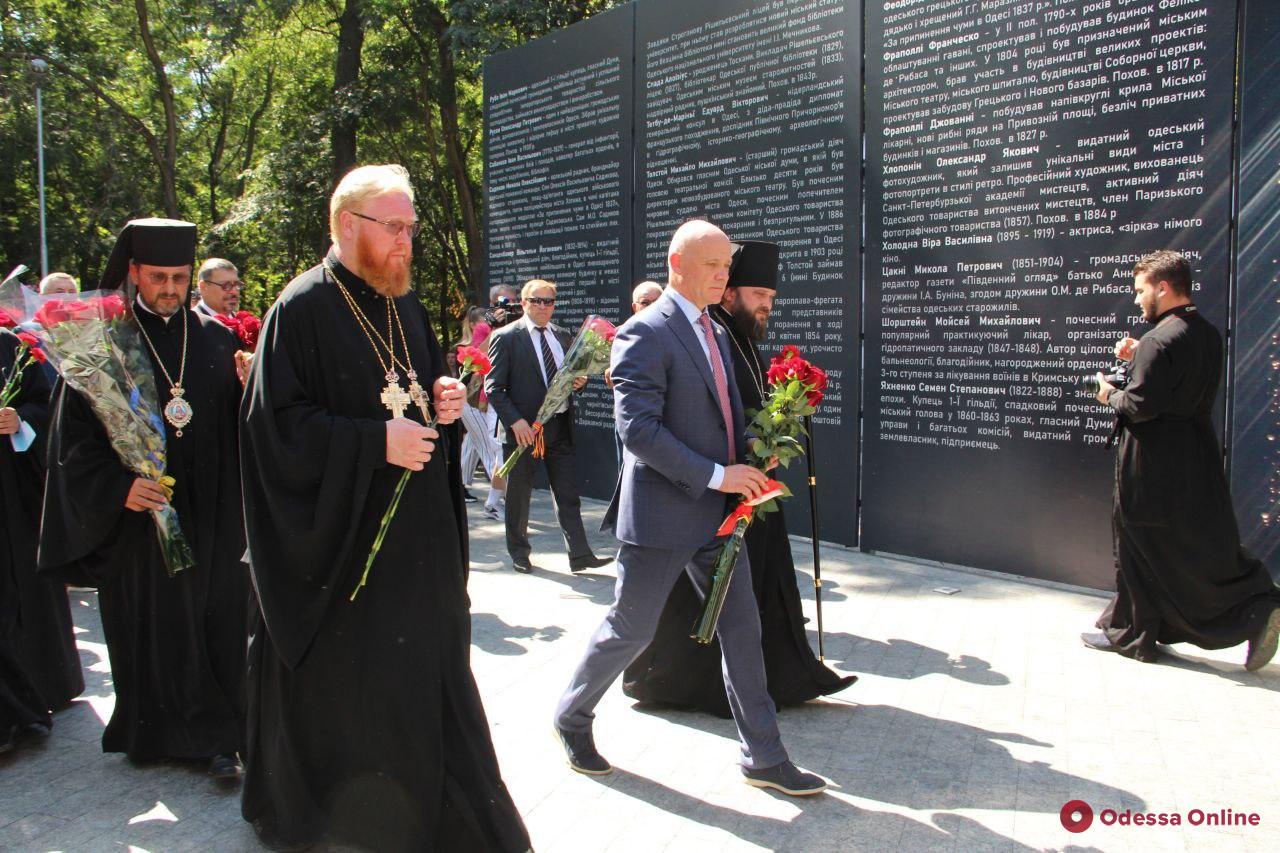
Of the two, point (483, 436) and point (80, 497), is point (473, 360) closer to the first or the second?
point (80, 497)

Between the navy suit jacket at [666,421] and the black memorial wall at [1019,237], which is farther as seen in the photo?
the black memorial wall at [1019,237]

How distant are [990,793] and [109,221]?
28113mm

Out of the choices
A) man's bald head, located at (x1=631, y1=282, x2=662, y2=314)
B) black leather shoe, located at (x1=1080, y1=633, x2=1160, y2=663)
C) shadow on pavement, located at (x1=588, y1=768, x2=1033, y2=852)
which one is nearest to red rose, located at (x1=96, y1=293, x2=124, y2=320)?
shadow on pavement, located at (x1=588, y1=768, x2=1033, y2=852)

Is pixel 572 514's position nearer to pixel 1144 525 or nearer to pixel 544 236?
pixel 1144 525

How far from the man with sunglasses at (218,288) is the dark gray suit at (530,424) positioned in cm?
232

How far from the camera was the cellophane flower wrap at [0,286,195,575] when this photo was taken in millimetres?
3996

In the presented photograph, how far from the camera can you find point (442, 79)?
20453mm

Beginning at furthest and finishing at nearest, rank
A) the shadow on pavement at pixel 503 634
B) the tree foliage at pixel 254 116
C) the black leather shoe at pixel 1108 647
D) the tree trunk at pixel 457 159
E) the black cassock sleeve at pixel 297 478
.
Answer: the tree trunk at pixel 457 159 → the tree foliage at pixel 254 116 → the shadow on pavement at pixel 503 634 → the black leather shoe at pixel 1108 647 → the black cassock sleeve at pixel 297 478

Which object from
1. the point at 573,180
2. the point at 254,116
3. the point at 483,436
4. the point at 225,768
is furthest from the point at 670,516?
the point at 254,116

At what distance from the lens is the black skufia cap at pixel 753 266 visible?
496cm

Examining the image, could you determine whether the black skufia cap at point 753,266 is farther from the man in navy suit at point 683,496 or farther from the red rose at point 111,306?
the red rose at point 111,306

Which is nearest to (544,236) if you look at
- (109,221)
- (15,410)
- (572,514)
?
(572,514)

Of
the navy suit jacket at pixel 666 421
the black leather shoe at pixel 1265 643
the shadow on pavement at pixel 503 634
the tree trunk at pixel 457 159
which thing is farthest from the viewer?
the tree trunk at pixel 457 159

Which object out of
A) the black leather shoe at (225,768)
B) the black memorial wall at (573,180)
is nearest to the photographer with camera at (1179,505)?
the black leather shoe at (225,768)
